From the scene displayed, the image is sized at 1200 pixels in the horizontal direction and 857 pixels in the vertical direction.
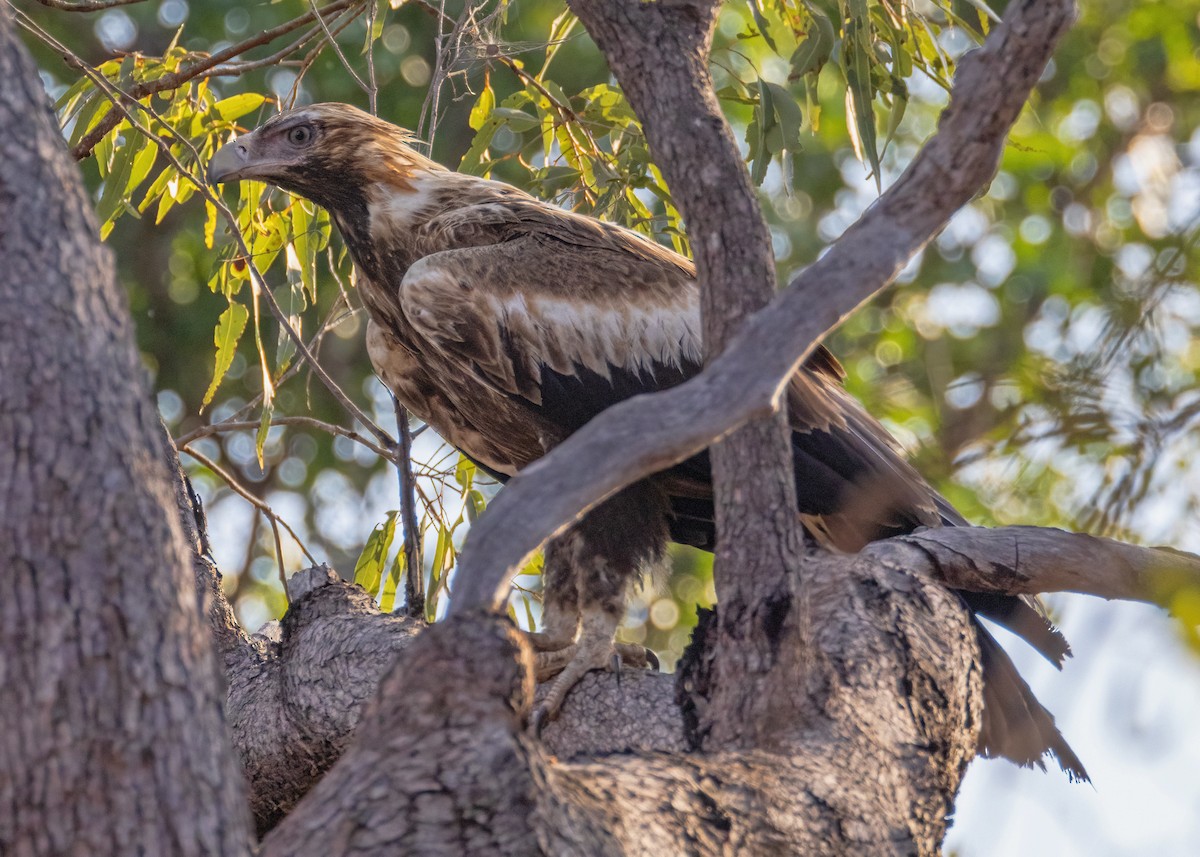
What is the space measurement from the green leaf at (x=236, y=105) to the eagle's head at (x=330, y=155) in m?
0.13

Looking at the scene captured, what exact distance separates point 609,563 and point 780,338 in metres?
1.71

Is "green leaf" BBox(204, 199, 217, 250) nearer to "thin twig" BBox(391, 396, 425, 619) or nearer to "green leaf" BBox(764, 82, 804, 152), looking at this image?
"thin twig" BBox(391, 396, 425, 619)

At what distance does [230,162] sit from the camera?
3.36 metres

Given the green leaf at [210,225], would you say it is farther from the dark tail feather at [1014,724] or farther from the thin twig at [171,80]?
the dark tail feather at [1014,724]

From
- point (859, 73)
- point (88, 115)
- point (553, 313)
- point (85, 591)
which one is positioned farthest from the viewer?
point (88, 115)

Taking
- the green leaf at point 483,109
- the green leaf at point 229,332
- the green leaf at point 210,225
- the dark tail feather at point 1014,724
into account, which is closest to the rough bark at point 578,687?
the dark tail feather at point 1014,724

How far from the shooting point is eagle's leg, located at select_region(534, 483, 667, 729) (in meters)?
2.93

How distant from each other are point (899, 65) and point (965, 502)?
153 centimetres

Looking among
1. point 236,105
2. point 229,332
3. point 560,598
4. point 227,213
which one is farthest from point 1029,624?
point 236,105

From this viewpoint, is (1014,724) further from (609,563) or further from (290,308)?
(290,308)

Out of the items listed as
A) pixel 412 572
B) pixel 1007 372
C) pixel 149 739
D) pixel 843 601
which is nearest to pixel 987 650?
pixel 843 601

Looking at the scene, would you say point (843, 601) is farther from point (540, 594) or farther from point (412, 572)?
point (540, 594)

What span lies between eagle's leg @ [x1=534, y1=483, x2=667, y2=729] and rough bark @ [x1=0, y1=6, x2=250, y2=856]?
5.64 ft

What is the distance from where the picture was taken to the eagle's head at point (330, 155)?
3480mm
